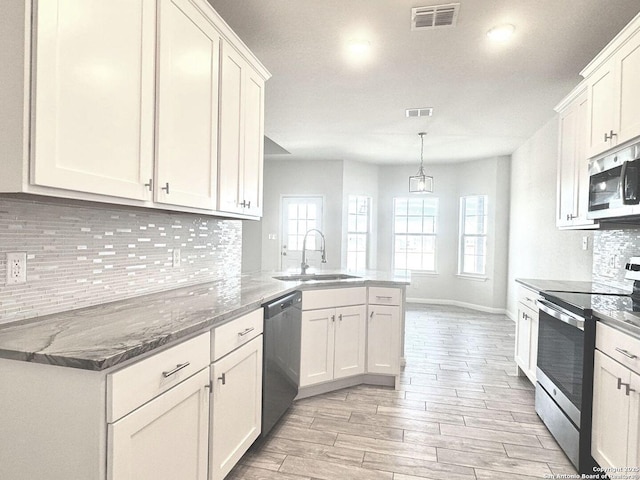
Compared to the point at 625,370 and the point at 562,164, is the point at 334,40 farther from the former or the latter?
the point at 625,370

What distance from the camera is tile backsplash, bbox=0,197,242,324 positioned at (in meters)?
1.49

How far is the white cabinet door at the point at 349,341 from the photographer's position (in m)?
3.18

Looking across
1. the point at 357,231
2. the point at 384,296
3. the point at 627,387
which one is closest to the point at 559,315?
the point at 627,387

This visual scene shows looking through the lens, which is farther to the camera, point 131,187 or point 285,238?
point 285,238

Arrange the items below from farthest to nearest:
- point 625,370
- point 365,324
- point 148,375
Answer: point 365,324
point 625,370
point 148,375

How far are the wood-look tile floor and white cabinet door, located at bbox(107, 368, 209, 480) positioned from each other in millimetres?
648

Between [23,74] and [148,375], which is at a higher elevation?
[23,74]

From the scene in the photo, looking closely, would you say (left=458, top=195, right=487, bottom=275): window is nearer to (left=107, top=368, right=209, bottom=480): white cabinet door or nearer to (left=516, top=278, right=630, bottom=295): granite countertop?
(left=516, top=278, right=630, bottom=295): granite countertop

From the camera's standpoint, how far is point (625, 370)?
1793mm

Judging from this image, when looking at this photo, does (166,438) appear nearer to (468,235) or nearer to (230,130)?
(230,130)

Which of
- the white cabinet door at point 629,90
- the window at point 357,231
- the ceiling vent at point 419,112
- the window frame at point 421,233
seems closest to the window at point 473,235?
the window frame at point 421,233

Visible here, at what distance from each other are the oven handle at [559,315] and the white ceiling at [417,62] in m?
1.80

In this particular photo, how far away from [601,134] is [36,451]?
327 centimetres

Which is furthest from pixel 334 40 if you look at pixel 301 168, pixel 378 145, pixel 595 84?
pixel 301 168
